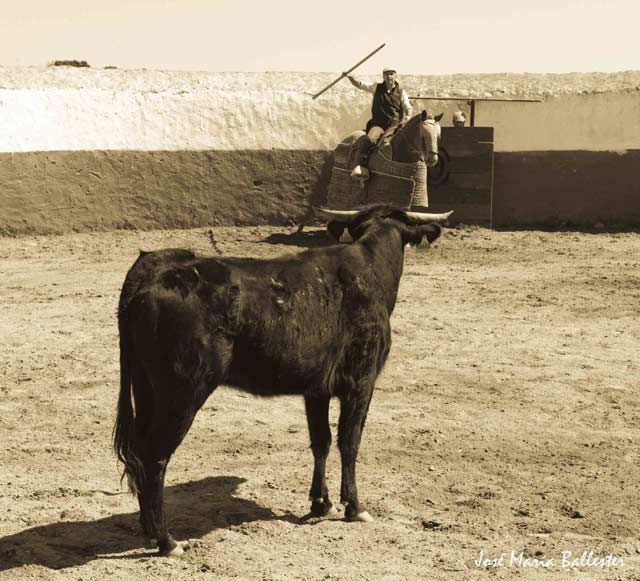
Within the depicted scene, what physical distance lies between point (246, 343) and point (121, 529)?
47.0 inches

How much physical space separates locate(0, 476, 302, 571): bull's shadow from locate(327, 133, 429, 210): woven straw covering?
352 inches

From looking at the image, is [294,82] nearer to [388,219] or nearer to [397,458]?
[388,219]

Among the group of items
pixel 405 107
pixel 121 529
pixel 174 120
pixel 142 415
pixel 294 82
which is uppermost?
pixel 294 82

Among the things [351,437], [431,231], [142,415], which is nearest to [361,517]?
[351,437]

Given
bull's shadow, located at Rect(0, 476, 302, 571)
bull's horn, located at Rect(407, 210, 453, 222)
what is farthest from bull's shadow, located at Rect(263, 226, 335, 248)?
bull's shadow, located at Rect(0, 476, 302, 571)

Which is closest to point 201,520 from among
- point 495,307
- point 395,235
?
point 395,235

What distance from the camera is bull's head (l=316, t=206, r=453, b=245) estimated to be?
6359mm

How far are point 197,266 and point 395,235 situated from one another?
4.75 feet

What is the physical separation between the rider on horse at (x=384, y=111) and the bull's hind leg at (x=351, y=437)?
31.0 ft

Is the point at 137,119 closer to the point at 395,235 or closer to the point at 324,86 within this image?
the point at 324,86

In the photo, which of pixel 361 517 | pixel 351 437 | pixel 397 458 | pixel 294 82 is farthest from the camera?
pixel 294 82

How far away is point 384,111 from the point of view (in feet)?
50.7

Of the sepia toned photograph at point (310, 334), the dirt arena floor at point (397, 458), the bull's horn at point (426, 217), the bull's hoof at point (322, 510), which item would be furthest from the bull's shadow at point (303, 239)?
the bull's hoof at point (322, 510)

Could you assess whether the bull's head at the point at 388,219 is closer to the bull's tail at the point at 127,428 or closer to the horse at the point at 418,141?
the bull's tail at the point at 127,428
